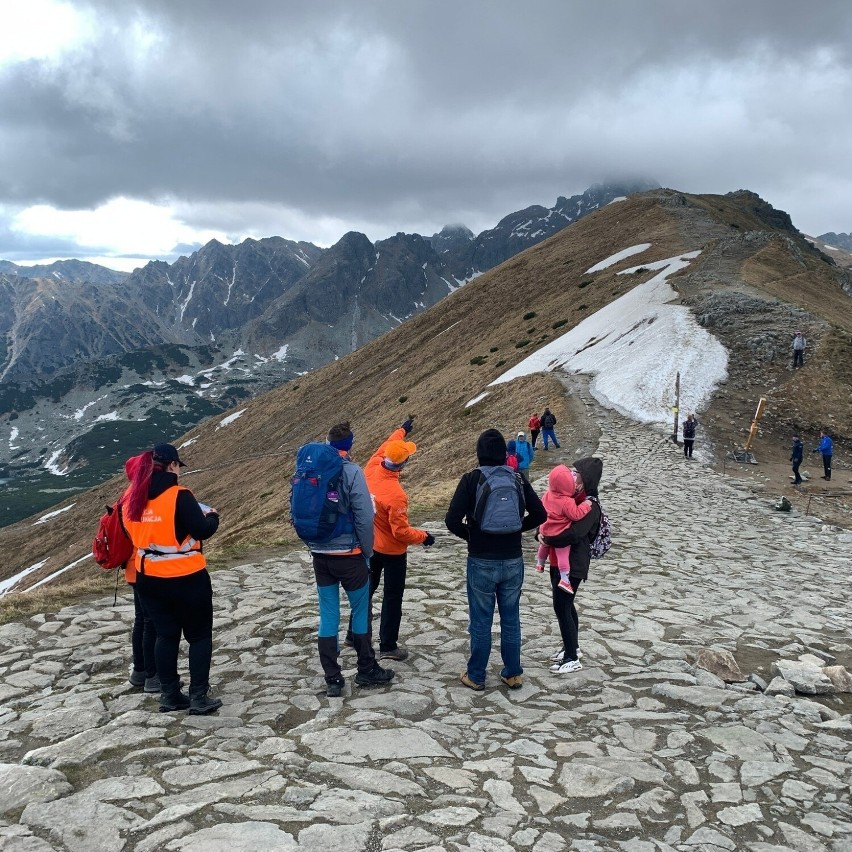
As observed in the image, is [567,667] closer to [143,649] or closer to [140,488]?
[143,649]

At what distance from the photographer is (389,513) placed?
24.4ft

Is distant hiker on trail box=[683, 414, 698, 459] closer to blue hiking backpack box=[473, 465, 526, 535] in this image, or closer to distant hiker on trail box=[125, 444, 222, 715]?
blue hiking backpack box=[473, 465, 526, 535]

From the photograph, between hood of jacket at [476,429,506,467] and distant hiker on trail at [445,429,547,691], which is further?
hood of jacket at [476,429,506,467]

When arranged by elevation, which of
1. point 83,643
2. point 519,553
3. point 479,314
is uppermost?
point 479,314

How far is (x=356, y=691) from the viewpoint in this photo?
22.2ft

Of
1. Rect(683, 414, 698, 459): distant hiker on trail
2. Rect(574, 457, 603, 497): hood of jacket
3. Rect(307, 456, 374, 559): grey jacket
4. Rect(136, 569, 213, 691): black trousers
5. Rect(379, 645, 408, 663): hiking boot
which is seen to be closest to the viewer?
Rect(136, 569, 213, 691): black trousers

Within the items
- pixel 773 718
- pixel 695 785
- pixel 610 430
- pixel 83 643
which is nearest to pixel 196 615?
pixel 83 643

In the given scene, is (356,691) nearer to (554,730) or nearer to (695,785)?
(554,730)

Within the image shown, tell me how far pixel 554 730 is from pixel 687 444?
19389mm

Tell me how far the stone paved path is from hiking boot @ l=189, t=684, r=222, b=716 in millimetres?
148

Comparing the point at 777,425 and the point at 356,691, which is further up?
the point at 777,425

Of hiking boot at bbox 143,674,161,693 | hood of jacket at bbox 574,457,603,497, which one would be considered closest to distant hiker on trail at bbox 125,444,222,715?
hiking boot at bbox 143,674,161,693

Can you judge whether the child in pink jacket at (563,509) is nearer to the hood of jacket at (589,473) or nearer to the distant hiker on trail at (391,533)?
the hood of jacket at (589,473)

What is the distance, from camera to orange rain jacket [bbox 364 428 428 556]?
292 inches
